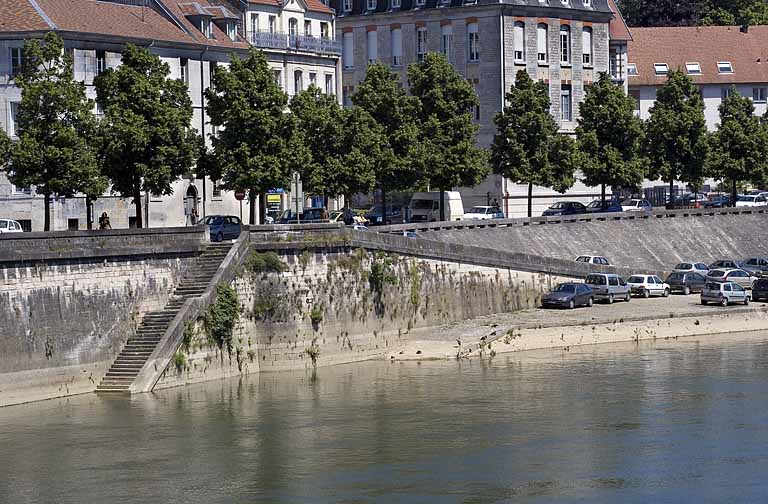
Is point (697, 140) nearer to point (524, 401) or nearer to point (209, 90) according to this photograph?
point (209, 90)

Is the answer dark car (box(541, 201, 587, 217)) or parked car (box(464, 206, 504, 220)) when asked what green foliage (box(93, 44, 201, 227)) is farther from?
dark car (box(541, 201, 587, 217))

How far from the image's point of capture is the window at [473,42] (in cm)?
10925

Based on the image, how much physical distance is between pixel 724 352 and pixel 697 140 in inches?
1364

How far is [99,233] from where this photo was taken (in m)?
59.7

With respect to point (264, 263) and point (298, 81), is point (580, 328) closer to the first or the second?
point (264, 263)

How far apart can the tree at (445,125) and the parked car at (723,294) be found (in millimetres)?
15297

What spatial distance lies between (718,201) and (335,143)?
42.5m

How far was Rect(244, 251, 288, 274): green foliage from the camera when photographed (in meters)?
64.6

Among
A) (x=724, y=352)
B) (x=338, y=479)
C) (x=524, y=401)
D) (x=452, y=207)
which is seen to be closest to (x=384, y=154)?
(x=452, y=207)

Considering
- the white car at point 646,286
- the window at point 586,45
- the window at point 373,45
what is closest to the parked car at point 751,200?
the window at point 586,45

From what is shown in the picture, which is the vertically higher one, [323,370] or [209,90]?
[209,90]

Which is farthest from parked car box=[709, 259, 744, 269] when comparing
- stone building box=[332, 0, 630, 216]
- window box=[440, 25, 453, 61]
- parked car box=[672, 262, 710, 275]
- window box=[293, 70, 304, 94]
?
window box=[440, 25, 453, 61]

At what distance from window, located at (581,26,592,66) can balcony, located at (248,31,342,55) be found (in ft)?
62.5

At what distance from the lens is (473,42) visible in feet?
359
